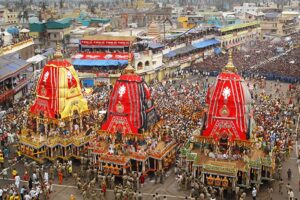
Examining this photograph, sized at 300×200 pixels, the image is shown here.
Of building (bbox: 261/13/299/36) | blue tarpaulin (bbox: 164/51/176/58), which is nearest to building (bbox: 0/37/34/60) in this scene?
blue tarpaulin (bbox: 164/51/176/58)

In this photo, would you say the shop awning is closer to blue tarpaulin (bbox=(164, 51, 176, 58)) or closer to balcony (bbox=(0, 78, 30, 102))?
blue tarpaulin (bbox=(164, 51, 176, 58))

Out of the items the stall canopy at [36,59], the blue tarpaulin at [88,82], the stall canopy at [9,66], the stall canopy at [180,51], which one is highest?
the stall canopy at [9,66]

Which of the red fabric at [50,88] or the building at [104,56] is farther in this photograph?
the building at [104,56]

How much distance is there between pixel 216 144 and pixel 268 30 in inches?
3121

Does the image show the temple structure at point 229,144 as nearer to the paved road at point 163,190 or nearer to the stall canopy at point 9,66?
the paved road at point 163,190

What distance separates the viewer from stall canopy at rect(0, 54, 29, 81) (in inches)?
1550

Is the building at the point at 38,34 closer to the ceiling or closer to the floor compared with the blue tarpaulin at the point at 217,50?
closer to the ceiling

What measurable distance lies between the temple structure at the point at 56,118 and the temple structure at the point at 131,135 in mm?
1986

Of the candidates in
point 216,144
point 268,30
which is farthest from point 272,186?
point 268,30

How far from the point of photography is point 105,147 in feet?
87.8

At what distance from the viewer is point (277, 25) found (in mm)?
97562

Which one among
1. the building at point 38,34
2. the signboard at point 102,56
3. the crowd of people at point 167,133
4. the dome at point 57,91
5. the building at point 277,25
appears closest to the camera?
the crowd of people at point 167,133

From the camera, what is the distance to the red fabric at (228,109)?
24328mm

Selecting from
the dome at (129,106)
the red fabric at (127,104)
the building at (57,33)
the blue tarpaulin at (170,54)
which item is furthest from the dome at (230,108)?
the building at (57,33)
